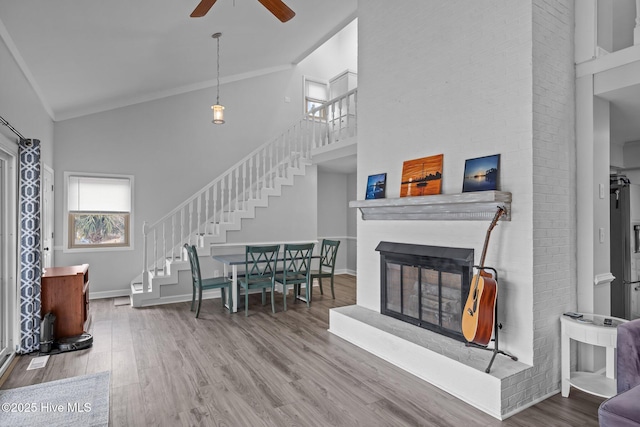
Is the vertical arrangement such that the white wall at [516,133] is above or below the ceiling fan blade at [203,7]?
below

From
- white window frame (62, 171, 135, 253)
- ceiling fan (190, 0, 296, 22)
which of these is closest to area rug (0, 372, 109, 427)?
ceiling fan (190, 0, 296, 22)

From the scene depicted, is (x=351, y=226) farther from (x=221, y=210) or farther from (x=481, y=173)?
(x=481, y=173)

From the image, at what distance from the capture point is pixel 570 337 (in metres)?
2.84

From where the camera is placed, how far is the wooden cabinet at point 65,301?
4027 mm

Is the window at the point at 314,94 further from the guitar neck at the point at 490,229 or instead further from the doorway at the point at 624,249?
the guitar neck at the point at 490,229

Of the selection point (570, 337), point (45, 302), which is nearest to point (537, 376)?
point (570, 337)

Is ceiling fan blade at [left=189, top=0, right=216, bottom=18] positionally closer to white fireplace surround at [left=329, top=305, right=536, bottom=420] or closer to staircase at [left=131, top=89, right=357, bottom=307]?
staircase at [left=131, top=89, right=357, bottom=307]

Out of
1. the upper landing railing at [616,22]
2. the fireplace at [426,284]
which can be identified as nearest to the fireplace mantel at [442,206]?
the fireplace at [426,284]

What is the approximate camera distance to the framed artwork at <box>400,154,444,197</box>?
3.53m

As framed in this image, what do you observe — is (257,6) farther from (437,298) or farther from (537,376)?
(537,376)

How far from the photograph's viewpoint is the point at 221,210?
6523 millimetres

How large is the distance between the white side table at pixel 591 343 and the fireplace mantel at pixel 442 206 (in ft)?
3.15

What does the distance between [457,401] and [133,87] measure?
20.6 feet

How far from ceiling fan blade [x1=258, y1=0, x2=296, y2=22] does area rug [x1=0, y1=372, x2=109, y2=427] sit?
3474mm
